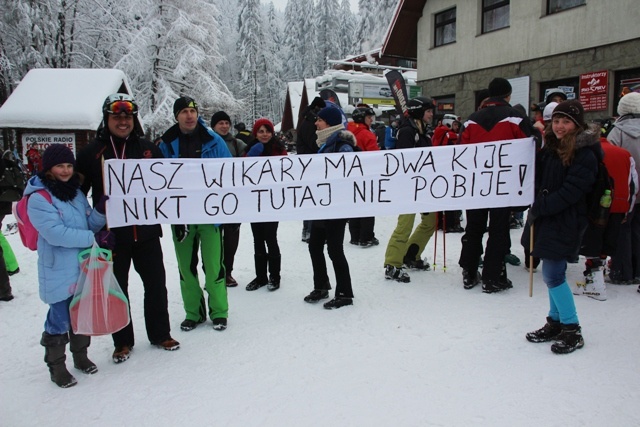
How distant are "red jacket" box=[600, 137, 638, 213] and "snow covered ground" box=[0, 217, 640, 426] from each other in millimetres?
1004

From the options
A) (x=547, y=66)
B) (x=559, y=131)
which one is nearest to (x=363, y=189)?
(x=559, y=131)

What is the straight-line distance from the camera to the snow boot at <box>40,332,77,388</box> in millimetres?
3424

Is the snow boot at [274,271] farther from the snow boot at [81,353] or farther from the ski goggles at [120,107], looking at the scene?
the ski goggles at [120,107]

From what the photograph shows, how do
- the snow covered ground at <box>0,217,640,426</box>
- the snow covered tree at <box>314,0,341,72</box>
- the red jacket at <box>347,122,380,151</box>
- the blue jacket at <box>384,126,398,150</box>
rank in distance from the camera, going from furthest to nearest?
the snow covered tree at <box>314,0,341,72</box>, the blue jacket at <box>384,126,398,150</box>, the red jacket at <box>347,122,380,151</box>, the snow covered ground at <box>0,217,640,426</box>

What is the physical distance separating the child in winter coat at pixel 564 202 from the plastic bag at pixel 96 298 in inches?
131

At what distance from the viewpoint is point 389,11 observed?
2005 inches

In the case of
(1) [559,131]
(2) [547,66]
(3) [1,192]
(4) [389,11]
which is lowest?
(3) [1,192]

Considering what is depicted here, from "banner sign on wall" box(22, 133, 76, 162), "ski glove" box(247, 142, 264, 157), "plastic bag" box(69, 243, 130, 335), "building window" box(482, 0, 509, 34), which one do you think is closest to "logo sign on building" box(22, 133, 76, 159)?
"banner sign on wall" box(22, 133, 76, 162)

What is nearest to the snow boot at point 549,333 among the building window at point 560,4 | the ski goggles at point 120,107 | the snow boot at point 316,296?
the snow boot at point 316,296

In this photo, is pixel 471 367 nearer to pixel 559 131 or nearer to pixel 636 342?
pixel 636 342

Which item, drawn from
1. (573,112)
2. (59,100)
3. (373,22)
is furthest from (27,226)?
(373,22)

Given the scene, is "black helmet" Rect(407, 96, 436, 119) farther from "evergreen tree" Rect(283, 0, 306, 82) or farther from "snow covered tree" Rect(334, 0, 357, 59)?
"snow covered tree" Rect(334, 0, 357, 59)

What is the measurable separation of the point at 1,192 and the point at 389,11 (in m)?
51.7

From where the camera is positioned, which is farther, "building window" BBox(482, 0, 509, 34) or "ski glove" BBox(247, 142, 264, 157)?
"building window" BBox(482, 0, 509, 34)
